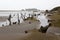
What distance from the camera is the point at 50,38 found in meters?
5.27

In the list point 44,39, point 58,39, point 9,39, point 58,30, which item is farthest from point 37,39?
point 58,30

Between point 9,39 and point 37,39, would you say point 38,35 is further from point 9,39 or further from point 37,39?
point 9,39

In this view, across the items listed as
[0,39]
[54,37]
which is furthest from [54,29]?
[0,39]

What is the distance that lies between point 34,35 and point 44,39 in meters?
0.37

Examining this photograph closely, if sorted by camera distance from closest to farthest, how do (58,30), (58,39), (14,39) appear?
(58,39) → (14,39) → (58,30)

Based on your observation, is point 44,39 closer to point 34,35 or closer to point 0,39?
point 34,35

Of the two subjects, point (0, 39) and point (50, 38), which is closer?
point (50, 38)

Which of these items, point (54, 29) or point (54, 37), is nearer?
point (54, 37)

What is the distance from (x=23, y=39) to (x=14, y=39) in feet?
1.04

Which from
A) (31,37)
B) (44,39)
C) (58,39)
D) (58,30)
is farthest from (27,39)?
Result: (58,30)

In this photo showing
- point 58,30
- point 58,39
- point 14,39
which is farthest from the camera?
point 58,30

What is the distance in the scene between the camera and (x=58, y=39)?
17.0 feet

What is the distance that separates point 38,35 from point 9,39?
0.93 metres

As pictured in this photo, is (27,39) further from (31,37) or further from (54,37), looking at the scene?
(54,37)
